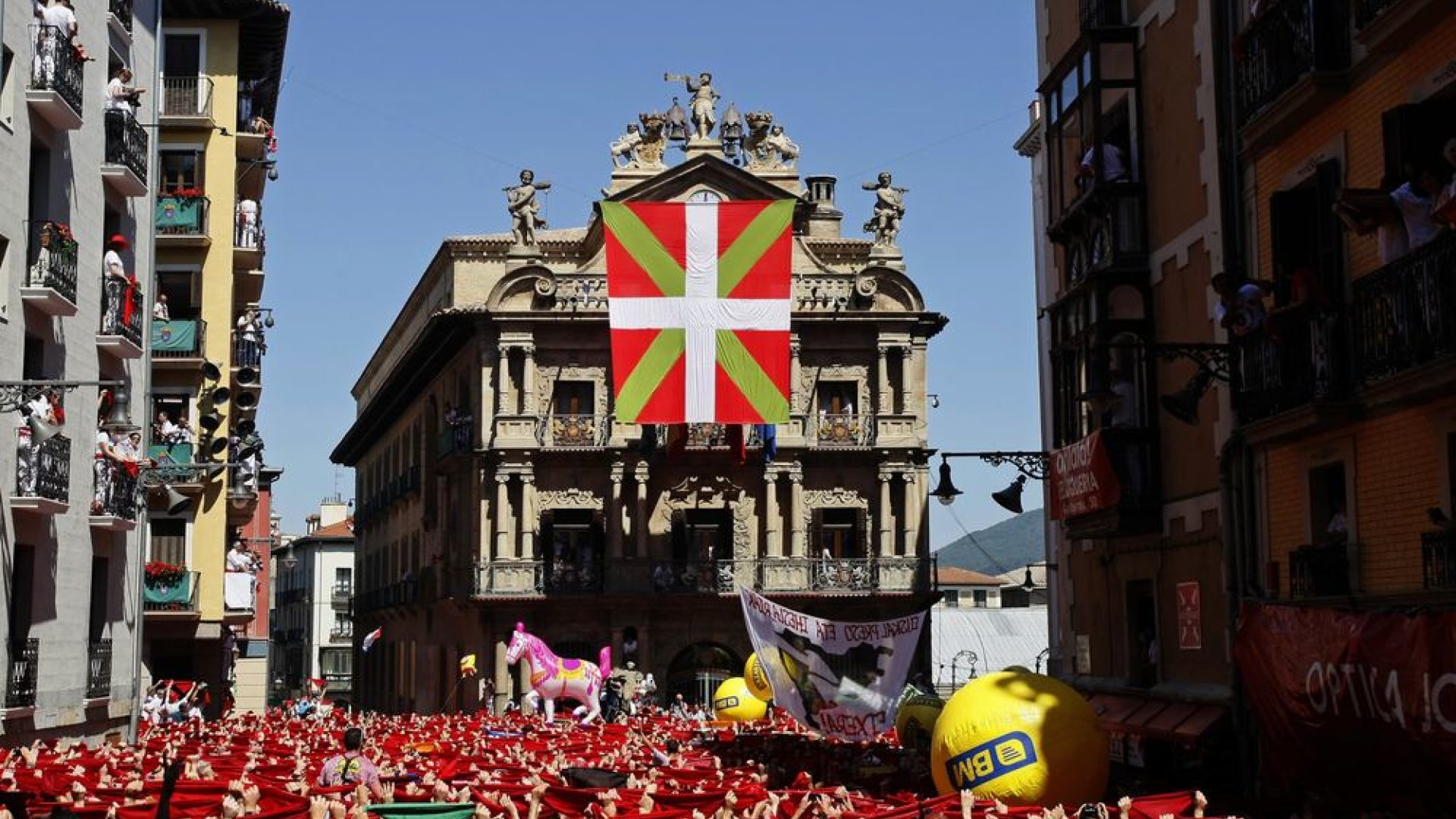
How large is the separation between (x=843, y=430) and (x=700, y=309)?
2095cm

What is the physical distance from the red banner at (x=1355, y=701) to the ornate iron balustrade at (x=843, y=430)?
39.5m

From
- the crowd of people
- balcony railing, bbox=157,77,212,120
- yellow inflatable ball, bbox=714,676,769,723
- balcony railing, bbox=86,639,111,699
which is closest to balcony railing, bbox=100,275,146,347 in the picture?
balcony railing, bbox=86,639,111,699

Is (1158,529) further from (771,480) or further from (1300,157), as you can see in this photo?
(771,480)

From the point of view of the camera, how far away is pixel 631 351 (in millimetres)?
37500

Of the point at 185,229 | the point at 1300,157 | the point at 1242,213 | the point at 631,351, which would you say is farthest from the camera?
the point at 185,229

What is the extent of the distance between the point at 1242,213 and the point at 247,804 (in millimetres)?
11623

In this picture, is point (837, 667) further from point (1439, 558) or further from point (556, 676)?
point (556, 676)

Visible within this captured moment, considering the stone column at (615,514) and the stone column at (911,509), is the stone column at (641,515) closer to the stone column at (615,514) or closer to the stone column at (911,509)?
the stone column at (615,514)

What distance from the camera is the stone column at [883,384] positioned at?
57500mm

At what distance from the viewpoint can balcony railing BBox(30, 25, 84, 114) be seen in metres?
26.4

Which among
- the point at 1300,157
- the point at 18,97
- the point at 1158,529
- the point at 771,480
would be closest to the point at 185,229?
the point at 18,97

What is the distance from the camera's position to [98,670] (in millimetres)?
30438

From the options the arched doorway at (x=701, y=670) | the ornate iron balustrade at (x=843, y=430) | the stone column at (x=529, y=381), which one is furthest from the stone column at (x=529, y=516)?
the ornate iron balustrade at (x=843, y=430)

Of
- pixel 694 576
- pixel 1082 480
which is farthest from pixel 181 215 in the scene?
pixel 1082 480
